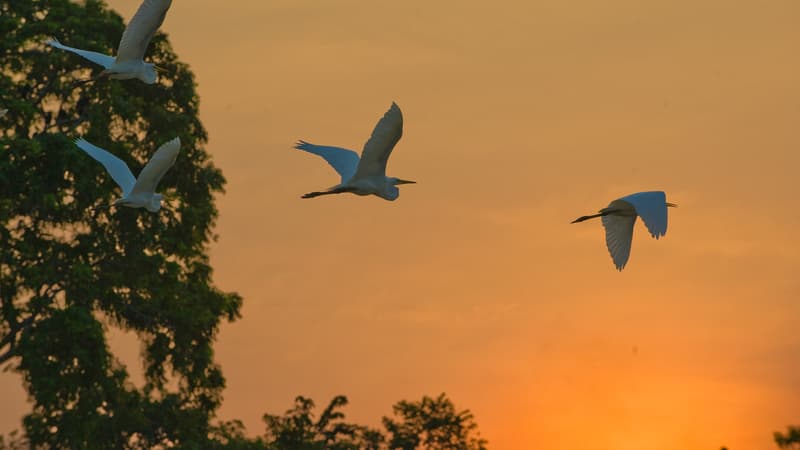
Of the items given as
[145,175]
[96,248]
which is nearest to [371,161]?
[145,175]

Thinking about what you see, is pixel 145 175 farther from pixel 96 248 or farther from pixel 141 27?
pixel 96 248

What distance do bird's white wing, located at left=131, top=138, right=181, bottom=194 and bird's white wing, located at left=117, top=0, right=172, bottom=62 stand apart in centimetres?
135

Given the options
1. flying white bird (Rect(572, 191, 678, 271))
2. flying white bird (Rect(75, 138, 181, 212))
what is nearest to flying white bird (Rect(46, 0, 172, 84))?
flying white bird (Rect(75, 138, 181, 212))

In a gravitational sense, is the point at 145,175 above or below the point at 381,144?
above

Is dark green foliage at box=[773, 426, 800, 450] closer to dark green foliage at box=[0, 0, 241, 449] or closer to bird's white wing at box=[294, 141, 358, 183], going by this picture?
bird's white wing at box=[294, 141, 358, 183]

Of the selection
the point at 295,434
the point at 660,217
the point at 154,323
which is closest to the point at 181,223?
the point at 154,323

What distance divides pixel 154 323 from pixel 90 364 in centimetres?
315

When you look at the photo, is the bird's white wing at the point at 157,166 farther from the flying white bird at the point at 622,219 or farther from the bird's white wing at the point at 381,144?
the flying white bird at the point at 622,219

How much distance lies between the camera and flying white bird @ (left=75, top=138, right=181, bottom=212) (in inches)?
782

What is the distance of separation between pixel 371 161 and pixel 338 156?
155 centimetres

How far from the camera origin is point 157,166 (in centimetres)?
2041

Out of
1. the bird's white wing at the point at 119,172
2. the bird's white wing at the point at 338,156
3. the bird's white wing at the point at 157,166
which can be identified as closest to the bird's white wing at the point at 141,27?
the bird's white wing at the point at 157,166

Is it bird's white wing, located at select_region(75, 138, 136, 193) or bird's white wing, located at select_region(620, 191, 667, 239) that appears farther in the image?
bird's white wing, located at select_region(75, 138, 136, 193)

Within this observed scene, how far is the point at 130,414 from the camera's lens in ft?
102
